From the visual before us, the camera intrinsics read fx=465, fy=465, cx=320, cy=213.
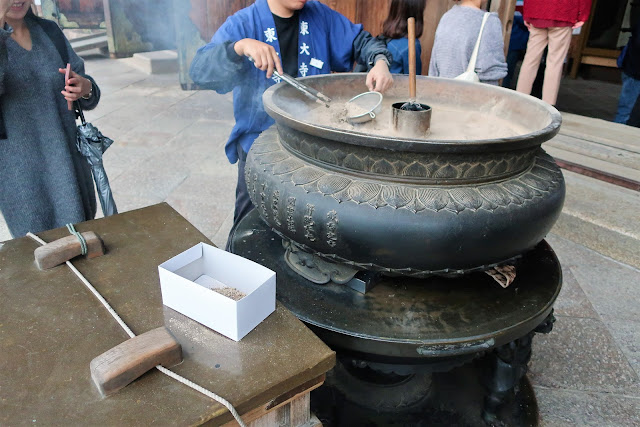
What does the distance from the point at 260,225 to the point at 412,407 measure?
1.01 m

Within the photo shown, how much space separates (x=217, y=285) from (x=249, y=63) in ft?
4.62

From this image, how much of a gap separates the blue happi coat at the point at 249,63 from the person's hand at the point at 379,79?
516 mm

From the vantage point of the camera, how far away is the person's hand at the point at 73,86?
2098mm

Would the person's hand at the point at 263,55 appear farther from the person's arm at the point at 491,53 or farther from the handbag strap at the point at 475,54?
the person's arm at the point at 491,53

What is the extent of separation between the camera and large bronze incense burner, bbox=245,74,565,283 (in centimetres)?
125

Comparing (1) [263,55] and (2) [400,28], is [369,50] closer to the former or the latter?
(1) [263,55]

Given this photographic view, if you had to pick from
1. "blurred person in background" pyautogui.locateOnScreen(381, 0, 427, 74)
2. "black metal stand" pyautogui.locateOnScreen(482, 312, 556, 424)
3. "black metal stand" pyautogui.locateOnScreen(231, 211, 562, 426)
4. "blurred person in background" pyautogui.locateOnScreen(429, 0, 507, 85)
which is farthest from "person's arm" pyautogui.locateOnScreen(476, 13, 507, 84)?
"black metal stand" pyautogui.locateOnScreen(482, 312, 556, 424)

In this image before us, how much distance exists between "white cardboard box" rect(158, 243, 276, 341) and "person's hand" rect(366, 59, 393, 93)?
3.68 feet

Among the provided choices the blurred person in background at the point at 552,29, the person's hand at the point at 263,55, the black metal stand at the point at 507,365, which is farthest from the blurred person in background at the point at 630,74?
the person's hand at the point at 263,55

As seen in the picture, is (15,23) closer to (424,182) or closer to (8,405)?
(8,405)

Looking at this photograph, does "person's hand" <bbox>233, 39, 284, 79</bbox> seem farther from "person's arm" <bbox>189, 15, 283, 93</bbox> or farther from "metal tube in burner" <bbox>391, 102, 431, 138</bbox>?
"metal tube in burner" <bbox>391, 102, 431, 138</bbox>

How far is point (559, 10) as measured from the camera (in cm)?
445

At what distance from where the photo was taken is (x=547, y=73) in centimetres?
465

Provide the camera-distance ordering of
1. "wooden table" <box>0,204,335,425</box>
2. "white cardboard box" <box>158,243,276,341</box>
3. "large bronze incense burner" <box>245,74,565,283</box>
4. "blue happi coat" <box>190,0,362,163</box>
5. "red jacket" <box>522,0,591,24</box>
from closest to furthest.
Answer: "wooden table" <box>0,204,335,425</box>, "white cardboard box" <box>158,243,276,341</box>, "large bronze incense burner" <box>245,74,565,283</box>, "blue happi coat" <box>190,0,362,163</box>, "red jacket" <box>522,0,591,24</box>
